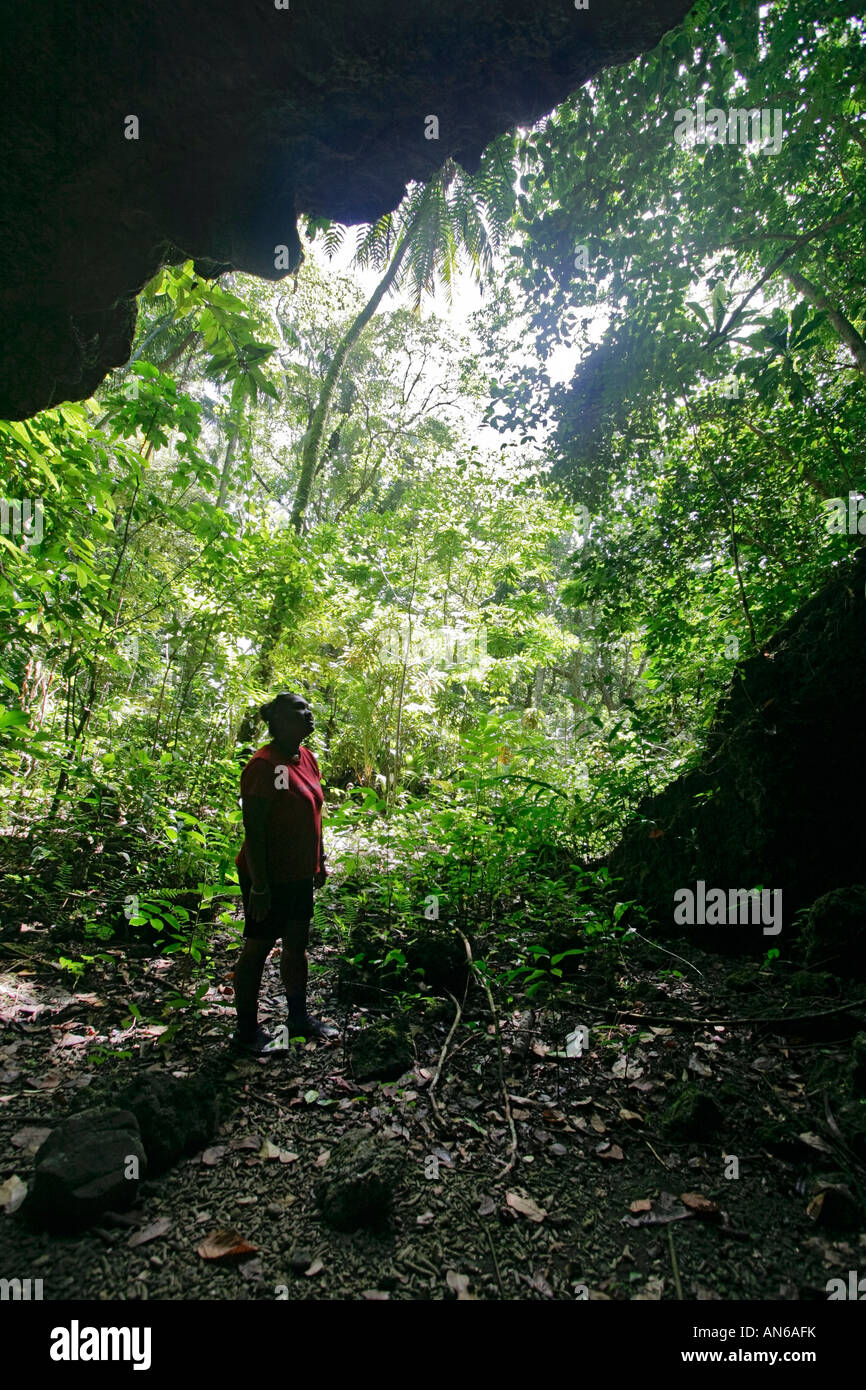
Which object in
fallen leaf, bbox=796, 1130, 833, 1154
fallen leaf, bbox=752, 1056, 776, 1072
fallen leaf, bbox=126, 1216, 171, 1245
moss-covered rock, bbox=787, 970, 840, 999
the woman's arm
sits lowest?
fallen leaf, bbox=126, 1216, 171, 1245

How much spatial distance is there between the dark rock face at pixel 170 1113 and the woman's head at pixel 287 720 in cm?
163

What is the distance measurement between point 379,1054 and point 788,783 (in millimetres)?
3308

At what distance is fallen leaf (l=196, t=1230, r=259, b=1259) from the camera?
174 cm

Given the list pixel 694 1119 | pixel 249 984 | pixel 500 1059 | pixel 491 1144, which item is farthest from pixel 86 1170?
pixel 694 1119

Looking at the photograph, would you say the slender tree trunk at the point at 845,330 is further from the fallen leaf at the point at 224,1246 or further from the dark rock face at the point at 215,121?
the fallen leaf at the point at 224,1246

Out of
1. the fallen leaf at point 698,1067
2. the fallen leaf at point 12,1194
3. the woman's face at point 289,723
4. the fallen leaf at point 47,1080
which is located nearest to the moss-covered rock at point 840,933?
the fallen leaf at point 698,1067

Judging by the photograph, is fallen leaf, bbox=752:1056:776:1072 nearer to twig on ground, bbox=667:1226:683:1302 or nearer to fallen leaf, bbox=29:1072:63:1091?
twig on ground, bbox=667:1226:683:1302

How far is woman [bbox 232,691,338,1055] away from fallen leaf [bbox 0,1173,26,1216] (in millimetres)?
1076

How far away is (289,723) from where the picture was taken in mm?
3221

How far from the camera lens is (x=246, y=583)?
18.9ft

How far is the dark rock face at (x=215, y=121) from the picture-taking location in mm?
2191

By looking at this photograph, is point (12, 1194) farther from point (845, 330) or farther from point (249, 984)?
point (845, 330)

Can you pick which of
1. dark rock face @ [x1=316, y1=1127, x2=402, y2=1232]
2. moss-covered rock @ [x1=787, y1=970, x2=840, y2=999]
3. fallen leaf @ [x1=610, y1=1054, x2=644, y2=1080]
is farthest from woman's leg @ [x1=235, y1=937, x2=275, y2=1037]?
moss-covered rock @ [x1=787, y1=970, x2=840, y2=999]

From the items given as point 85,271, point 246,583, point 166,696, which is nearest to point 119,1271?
point 85,271
